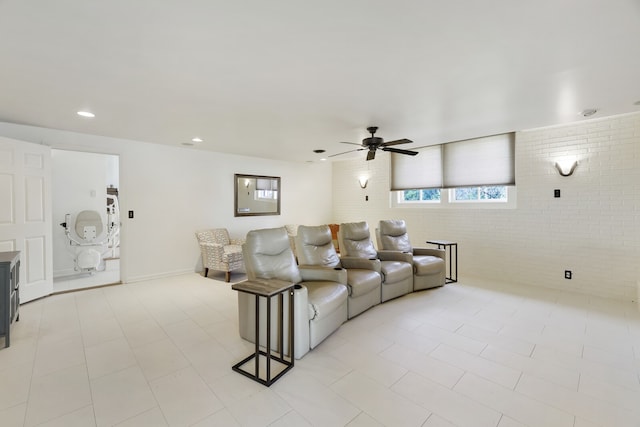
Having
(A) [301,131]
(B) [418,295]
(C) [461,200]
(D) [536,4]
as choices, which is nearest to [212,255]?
(A) [301,131]

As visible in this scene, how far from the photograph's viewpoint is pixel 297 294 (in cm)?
247

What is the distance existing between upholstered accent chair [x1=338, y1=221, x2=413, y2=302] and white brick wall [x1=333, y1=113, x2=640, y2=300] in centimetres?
171

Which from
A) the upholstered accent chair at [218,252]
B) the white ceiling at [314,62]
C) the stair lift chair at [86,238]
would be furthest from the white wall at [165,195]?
the stair lift chair at [86,238]

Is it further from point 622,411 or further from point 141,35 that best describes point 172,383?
point 622,411

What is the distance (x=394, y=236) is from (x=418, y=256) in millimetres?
489

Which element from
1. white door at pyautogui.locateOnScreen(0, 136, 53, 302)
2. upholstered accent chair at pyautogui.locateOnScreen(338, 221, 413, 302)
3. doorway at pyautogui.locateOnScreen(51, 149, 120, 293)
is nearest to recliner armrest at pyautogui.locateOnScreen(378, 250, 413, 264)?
upholstered accent chair at pyautogui.locateOnScreen(338, 221, 413, 302)

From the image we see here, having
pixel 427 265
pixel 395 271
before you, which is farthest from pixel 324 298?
pixel 427 265

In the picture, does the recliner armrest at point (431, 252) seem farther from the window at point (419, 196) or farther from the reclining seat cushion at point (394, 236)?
the window at point (419, 196)

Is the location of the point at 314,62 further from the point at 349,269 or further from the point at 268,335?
the point at 349,269

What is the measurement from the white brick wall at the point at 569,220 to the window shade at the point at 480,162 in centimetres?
15

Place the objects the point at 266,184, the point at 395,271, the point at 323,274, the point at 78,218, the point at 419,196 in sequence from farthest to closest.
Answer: the point at 266,184
the point at 419,196
the point at 78,218
the point at 395,271
the point at 323,274

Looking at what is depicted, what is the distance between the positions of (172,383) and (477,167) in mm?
5207

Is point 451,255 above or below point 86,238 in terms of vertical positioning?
below

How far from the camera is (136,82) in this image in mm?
2607
